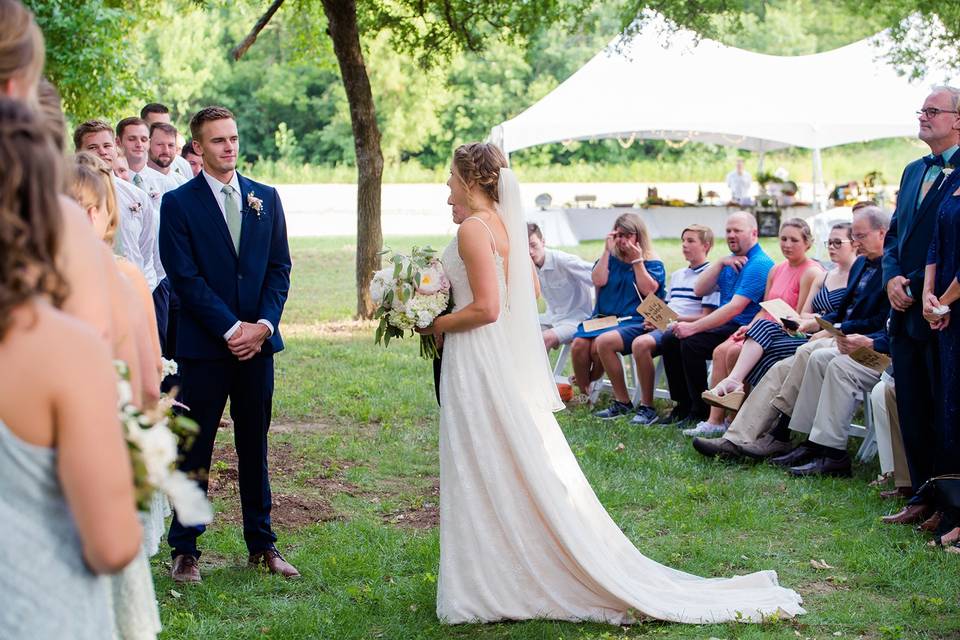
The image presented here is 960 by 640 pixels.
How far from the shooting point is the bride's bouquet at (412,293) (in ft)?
17.3

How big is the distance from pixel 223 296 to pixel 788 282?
16.9 feet

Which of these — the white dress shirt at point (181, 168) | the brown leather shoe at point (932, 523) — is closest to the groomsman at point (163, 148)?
the white dress shirt at point (181, 168)

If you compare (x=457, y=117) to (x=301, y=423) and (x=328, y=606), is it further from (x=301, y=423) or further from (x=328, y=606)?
(x=328, y=606)

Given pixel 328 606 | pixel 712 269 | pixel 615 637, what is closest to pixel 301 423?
pixel 712 269

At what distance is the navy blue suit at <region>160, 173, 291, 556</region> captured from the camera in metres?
5.53

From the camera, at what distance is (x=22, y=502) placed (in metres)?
2.24

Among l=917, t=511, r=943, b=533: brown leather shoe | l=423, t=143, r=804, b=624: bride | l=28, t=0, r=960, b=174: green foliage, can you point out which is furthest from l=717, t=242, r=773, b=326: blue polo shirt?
l=28, t=0, r=960, b=174: green foliage

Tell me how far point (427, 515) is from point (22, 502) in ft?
16.1

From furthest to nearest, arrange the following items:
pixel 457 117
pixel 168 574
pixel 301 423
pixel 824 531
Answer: pixel 457 117 → pixel 301 423 → pixel 824 531 → pixel 168 574

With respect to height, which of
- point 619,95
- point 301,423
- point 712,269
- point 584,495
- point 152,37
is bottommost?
point 301,423

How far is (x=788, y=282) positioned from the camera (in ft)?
29.9

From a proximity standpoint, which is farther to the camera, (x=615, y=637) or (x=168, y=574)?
(x=168, y=574)

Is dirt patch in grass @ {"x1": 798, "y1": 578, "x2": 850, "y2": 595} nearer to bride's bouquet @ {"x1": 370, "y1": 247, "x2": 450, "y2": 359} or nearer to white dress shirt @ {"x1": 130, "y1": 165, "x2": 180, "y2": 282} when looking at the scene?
bride's bouquet @ {"x1": 370, "y1": 247, "x2": 450, "y2": 359}

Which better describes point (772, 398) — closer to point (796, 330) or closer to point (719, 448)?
point (719, 448)
